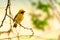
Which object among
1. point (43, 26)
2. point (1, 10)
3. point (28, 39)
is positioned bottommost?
point (28, 39)

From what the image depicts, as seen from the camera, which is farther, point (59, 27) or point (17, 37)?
point (59, 27)

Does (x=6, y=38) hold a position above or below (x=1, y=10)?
below

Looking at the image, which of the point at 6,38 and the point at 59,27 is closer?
the point at 6,38

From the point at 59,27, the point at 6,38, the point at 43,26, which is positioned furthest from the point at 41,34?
the point at 6,38

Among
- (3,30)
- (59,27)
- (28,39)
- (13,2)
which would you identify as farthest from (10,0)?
(59,27)

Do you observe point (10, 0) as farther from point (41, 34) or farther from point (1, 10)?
point (41, 34)

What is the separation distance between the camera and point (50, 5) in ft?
6.84

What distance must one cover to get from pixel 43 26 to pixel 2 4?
0.48 meters

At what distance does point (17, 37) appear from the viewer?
1.94 metres

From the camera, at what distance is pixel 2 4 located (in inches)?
75.1

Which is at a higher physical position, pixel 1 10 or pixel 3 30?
pixel 1 10

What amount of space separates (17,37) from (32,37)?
0.16 m

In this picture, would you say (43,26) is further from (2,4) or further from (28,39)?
(2,4)

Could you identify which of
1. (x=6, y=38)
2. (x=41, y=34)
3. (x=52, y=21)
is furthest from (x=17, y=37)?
(x=52, y=21)
